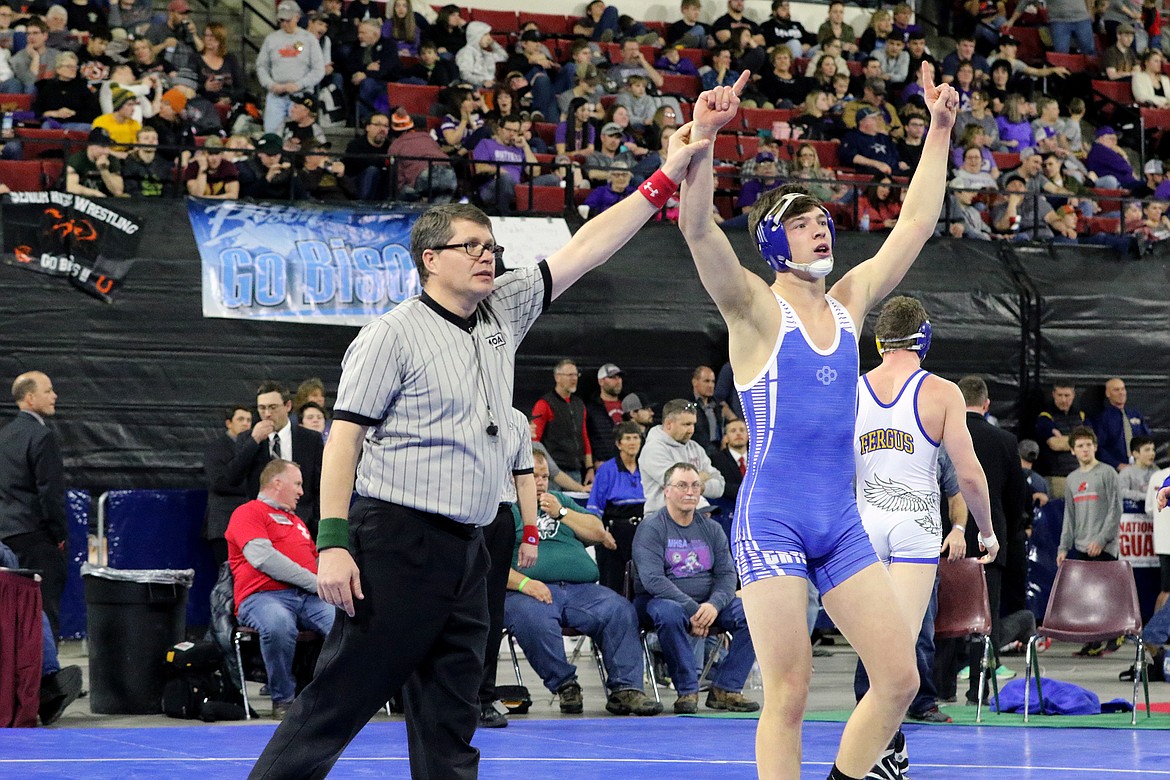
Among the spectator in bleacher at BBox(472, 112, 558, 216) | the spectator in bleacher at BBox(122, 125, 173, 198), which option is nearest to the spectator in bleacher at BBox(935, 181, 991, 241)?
the spectator in bleacher at BBox(472, 112, 558, 216)

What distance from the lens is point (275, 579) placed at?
8.82 metres

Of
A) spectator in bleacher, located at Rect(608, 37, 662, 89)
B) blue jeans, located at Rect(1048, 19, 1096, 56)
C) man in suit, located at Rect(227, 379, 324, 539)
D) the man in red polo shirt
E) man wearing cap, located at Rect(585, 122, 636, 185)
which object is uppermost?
blue jeans, located at Rect(1048, 19, 1096, 56)

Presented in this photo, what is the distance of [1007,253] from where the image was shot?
15.2m

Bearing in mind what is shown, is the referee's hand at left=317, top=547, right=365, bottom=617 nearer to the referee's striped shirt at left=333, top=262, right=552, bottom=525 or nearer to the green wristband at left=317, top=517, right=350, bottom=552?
the green wristband at left=317, top=517, right=350, bottom=552

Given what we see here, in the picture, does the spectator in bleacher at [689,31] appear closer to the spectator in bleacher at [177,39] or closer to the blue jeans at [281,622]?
the spectator in bleacher at [177,39]

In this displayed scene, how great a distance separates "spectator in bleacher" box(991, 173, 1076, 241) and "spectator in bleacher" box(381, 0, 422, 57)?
6.12 m

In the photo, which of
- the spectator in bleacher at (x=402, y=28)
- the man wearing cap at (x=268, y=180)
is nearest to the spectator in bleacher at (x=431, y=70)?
the spectator in bleacher at (x=402, y=28)

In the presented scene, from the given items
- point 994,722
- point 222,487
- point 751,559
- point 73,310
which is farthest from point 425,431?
point 73,310

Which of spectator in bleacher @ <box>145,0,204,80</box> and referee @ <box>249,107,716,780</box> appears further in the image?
spectator in bleacher @ <box>145,0,204,80</box>

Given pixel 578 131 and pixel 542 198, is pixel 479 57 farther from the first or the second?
pixel 542 198

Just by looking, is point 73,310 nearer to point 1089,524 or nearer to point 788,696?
point 1089,524

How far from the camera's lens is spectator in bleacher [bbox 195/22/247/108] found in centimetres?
1480

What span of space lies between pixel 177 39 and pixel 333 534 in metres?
12.1

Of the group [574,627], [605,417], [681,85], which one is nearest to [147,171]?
[605,417]
